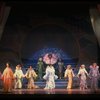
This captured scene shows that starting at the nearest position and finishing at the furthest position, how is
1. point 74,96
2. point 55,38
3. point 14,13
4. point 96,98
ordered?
point 96,98
point 74,96
point 14,13
point 55,38

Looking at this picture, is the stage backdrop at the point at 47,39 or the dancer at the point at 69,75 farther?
the stage backdrop at the point at 47,39

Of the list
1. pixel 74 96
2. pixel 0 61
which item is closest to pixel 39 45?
pixel 0 61

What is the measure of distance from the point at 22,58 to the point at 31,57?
36cm

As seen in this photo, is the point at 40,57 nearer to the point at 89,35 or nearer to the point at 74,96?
the point at 89,35

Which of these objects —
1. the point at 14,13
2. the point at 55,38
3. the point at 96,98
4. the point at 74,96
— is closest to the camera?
the point at 96,98

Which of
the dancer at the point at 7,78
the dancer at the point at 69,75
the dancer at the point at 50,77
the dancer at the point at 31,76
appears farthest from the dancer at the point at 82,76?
the dancer at the point at 7,78

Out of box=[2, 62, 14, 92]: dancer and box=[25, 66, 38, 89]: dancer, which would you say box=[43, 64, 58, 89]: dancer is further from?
box=[2, 62, 14, 92]: dancer

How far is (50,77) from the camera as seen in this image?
12922 mm

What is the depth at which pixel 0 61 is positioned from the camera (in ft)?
47.4

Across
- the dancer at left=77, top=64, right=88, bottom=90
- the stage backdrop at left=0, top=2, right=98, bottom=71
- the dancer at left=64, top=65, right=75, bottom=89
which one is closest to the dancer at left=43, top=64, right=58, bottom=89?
the dancer at left=64, top=65, right=75, bottom=89

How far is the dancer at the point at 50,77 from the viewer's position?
507 inches

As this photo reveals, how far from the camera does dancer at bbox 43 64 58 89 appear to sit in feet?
42.3

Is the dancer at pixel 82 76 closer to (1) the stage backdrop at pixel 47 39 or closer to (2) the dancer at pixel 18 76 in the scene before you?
(1) the stage backdrop at pixel 47 39

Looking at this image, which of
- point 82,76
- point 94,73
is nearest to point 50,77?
point 82,76
